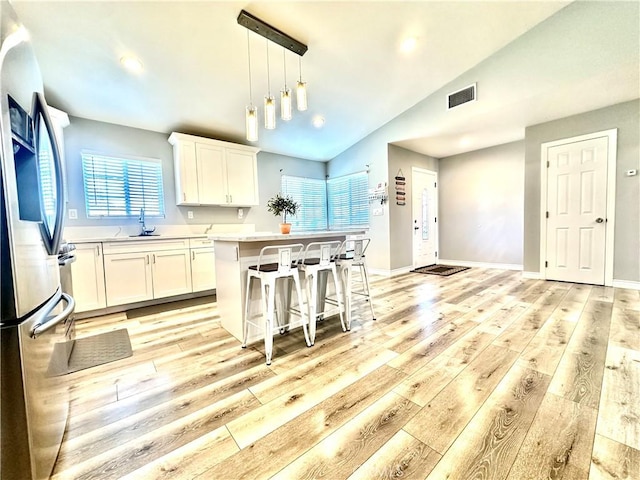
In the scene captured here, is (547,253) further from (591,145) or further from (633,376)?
(633,376)

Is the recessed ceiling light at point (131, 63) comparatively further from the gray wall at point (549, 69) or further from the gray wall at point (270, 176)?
the gray wall at point (549, 69)

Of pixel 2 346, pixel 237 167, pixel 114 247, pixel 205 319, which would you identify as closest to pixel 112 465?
pixel 2 346

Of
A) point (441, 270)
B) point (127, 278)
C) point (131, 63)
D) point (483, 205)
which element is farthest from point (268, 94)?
point (483, 205)

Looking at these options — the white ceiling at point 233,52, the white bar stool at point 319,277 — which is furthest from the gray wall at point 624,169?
the white bar stool at point 319,277

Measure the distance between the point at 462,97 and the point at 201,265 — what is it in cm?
452

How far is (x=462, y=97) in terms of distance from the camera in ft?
12.6

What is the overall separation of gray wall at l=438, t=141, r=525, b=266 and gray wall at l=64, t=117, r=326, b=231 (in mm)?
3718

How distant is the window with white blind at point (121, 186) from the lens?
11.1 ft

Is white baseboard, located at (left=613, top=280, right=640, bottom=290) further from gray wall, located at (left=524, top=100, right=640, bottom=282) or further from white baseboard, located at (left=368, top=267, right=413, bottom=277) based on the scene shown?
white baseboard, located at (left=368, top=267, right=413, bottom=277)

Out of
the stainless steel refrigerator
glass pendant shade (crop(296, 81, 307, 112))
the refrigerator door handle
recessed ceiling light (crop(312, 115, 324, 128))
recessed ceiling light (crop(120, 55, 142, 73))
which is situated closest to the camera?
the stainless steel refrigerator

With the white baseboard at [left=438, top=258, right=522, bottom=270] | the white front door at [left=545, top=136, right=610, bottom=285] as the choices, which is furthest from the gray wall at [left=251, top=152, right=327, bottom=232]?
the white front door at [left=545, top=136, right=610, bottom=285]

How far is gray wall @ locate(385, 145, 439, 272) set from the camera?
16.2ft

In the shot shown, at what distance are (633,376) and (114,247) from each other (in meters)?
4.75

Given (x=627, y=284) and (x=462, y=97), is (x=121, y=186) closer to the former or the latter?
(x=462, y=97)
